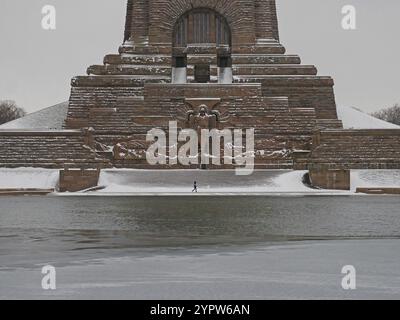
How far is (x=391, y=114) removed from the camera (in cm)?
7244

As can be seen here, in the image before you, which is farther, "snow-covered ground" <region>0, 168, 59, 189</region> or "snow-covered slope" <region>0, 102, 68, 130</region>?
"snow-covered slope" <region>0, 102, 68, 130</region>

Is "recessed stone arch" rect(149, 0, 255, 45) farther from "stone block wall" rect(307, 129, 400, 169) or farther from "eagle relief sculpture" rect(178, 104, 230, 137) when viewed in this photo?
"stone block wall" rect(307, 129, 400, 169)

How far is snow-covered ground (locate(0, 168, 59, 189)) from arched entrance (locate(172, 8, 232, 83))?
1352 centimetres

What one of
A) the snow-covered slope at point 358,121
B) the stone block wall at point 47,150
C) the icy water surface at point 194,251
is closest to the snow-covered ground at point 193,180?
the stone block wall at point 47,150

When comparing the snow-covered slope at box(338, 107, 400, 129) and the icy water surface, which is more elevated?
the snow-covered slope at box(338, 107, 400, 129)

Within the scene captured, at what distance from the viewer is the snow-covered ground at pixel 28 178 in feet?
90.5

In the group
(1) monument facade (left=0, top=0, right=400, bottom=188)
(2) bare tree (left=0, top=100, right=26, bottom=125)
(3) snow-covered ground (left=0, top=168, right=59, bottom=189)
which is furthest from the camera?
(2) bare tree (left=0, top=100, right=26, bottom=125)

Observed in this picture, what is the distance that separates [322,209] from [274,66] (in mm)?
23275

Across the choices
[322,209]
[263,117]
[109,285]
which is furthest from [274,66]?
[109,285]

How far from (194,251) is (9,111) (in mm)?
62612

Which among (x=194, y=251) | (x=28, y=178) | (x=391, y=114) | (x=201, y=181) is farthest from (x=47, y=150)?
Answer: (x=391, y=114)

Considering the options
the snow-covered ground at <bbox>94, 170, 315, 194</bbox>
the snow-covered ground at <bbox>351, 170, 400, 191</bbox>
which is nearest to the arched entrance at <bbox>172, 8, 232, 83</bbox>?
the snow-covered ground at <bbox>94, 170, 315, 194</bbox>

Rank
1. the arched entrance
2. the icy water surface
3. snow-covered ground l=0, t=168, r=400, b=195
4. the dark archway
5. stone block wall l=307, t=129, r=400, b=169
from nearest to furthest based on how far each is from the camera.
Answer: the icy water surface
snow-covered ground l=0, t=168, r=400, b=195
stone block wall l=307, t=129, r=400, b=169
the arched entrance
the dark archway

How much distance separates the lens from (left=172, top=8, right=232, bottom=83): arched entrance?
40.3 metres
